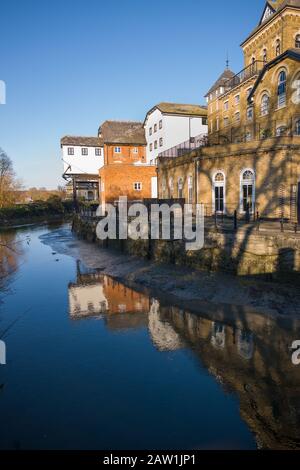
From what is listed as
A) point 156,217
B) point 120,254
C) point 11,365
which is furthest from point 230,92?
point 11,365

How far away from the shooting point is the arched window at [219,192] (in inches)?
806

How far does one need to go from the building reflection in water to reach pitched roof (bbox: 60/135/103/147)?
31016mm

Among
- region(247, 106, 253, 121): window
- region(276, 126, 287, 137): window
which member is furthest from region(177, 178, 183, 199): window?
region(276, 126, 287, 137): window

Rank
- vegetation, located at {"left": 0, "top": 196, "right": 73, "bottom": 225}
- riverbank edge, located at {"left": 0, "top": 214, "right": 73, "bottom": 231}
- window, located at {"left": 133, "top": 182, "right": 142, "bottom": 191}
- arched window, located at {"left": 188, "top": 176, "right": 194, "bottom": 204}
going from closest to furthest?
arched window, located at {"left": 188, "top": 176, "right": 194, "bottom": 204}
window, located at {"left": 133, "top": 182, "right": 142, "bottom": 191}
riverbank edge, located at {"left": 0, "top": 214, "right": 73, "bottom": 231}
vegetation, located at {"left": 0, "top": 196, "right": 73, "bottom": 225}

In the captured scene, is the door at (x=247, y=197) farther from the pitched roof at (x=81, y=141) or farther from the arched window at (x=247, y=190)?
the pitched roof at (x=81, y=141)

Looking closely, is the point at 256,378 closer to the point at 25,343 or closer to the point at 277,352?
the point at 277,352

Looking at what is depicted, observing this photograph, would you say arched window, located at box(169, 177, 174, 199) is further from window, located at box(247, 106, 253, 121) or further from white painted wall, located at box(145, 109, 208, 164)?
window, located at box(247, 106, 253, 121)

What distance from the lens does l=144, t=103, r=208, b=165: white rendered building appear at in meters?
34.3

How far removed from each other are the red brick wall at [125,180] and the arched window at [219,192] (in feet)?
41.8

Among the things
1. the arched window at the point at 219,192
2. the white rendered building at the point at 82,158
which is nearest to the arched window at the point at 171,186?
the arched window at the point at 219,192

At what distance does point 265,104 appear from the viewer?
23.0 meters

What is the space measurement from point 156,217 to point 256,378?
549 inches

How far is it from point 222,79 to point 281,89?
15.4m
